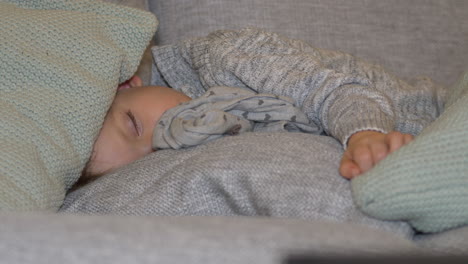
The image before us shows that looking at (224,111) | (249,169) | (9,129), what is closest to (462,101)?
(249,169)

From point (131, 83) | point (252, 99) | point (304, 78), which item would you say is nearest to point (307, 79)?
point (304, 78)

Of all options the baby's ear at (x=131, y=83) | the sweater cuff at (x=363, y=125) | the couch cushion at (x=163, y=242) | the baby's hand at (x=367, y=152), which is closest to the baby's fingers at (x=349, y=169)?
the baby's hand at (x=367, y=152)

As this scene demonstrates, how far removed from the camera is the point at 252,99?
114cm

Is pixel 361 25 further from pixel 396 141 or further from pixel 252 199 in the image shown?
pixel 252 199

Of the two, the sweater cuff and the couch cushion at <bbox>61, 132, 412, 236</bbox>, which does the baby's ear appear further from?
the sweater cuff

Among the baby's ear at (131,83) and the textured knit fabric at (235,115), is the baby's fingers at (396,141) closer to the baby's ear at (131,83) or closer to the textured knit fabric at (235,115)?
the textured knit fabric at (235,115)

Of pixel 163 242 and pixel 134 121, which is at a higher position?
pixel 163 242

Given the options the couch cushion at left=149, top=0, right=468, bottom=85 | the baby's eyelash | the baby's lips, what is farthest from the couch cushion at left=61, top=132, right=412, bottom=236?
the couch cushion at left=149, top=0, right=468, bottom=85

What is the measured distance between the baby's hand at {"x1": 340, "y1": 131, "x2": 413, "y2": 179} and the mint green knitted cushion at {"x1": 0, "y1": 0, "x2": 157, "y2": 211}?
512mm

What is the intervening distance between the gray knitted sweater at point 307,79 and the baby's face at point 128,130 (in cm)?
14

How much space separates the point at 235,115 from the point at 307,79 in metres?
0.17

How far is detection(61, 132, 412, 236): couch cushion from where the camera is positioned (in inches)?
31.3

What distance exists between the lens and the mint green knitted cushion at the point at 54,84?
96cm

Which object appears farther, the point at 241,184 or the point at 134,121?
the point at 134,121
